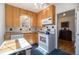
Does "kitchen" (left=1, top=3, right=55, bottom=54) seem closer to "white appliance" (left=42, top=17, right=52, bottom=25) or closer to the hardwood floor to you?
"white appliance" (left=42, top=17, right=52, bottom=25)

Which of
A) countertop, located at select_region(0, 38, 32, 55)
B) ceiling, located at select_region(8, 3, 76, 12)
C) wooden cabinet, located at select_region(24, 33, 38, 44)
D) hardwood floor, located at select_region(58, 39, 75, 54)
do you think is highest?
ceiling, located at select_region(8, 3, 76, 12)

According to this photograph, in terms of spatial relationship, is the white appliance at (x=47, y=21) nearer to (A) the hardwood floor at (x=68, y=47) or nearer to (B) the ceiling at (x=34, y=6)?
(B) the ceiling at (x=34, y=6)

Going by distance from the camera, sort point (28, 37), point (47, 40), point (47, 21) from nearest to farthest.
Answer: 1. point (28, 37)
2. point (47, 21)
3. point (47, 40)

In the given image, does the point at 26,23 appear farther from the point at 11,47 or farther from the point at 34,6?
the point at 11,47

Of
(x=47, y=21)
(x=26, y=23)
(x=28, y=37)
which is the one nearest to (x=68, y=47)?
(x=47, y=21)

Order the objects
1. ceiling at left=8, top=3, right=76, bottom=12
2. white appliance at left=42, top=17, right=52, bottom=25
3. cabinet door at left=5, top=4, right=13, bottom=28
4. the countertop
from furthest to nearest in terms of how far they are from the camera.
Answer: white appliance at left=42, top=17, right=52, bottom=25, cabinet door at left=5, top=4, right=13, bottom=28, ceiling at left=8, top=3, right=76, bottom=12, the countertop

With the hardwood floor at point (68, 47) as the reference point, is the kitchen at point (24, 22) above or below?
above

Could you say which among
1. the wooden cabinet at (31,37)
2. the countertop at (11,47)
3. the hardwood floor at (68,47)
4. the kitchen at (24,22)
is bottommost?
the hardwood floor at (68,47)

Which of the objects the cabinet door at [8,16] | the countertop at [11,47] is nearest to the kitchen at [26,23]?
the cabinet door at [8,16]

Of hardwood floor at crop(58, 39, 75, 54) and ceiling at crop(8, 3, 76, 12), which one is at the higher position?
ceiling at crop(8, 3, 76, 12)

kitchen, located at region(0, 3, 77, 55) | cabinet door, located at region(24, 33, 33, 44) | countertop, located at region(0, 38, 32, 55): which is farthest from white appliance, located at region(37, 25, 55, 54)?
countertop, located at region(0, 38, 32, 55)

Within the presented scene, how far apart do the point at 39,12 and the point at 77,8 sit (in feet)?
1.63

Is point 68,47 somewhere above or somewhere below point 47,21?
below
